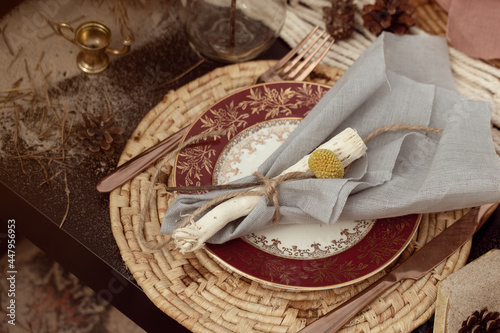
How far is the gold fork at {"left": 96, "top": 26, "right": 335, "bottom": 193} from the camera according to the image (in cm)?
62

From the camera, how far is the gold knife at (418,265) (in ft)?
1.77

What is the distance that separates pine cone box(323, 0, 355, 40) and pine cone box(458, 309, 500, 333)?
0.43 m

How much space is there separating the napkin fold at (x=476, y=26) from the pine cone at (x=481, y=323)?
39 cm

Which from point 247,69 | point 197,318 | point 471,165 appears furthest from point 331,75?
point 197,318

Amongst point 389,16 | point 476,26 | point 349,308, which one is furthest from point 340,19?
point 349,308

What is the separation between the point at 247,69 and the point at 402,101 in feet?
0.74

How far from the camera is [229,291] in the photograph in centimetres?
57

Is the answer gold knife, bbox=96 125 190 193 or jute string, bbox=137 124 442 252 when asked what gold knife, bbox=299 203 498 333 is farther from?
gold knife, bbox=96 125 190 193

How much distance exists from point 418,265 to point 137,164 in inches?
13.7

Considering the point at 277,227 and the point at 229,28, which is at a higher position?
the point at 229,28

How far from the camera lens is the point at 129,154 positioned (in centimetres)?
65

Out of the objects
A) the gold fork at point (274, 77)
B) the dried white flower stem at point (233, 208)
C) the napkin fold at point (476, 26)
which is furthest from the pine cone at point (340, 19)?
the dried white flower stem at point (233, 208)

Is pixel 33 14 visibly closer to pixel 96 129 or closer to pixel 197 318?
pixel 96 129

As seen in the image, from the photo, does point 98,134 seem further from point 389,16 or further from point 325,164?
point 389,16
